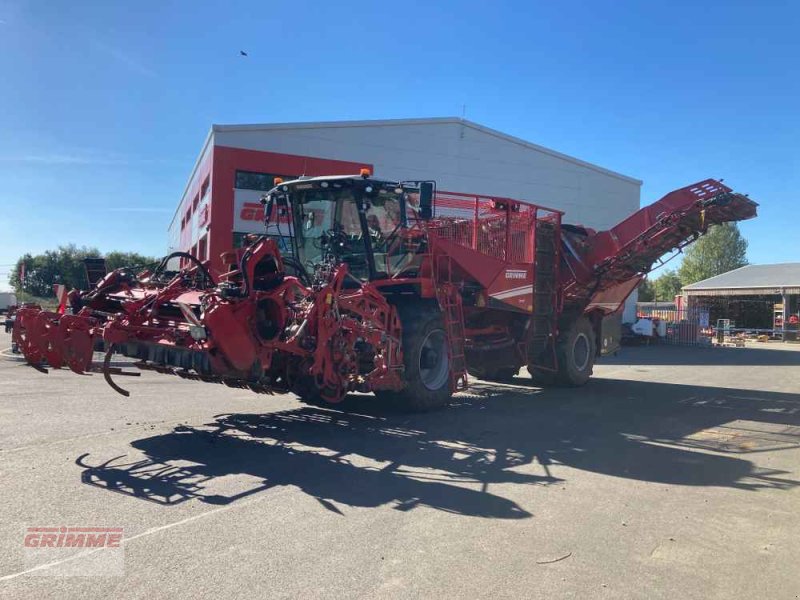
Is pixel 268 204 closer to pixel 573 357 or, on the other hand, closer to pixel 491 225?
pixel 491 225

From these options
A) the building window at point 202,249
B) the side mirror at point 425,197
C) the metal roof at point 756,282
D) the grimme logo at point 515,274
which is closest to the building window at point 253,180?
the building window at point 202,249

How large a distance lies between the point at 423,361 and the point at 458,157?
723 inches

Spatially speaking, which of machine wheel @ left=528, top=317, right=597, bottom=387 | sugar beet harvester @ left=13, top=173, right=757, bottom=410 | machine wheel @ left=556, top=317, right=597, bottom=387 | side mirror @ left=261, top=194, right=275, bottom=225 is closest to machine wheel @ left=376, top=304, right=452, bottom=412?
sugar beet harvester @ left=13, top=173, right=757, bottom=410

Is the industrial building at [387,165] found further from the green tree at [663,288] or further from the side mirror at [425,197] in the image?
the green tree at [663,288]

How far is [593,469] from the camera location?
6.04 m

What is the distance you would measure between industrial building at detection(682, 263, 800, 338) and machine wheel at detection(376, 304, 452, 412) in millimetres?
37512

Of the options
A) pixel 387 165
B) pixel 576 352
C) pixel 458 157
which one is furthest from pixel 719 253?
pixel 576 352

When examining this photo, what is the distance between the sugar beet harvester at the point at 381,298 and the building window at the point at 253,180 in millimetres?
12674

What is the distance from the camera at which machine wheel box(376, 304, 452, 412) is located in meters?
8.47

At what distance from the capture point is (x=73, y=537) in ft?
13.1

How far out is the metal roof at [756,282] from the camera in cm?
3916

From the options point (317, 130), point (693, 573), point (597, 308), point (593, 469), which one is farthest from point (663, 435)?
point (317, 130)

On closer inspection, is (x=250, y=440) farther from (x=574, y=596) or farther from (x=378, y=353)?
(x=574, y=596)

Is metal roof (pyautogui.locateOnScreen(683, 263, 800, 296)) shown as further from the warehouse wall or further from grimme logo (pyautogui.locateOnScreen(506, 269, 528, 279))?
grimme logo (pyautogui.locateOnScreen(506, 269, 528, 279))
